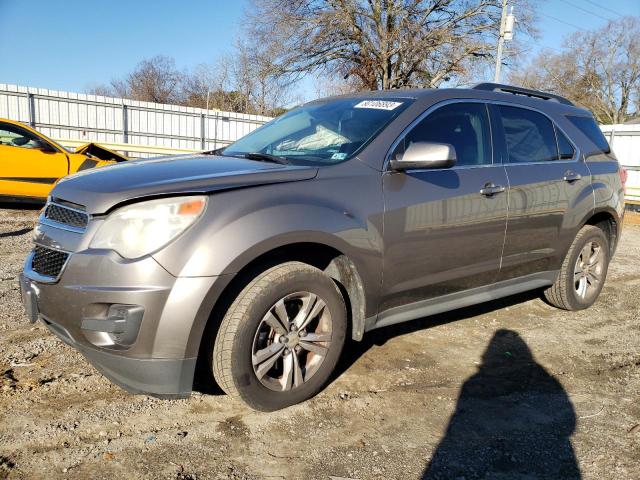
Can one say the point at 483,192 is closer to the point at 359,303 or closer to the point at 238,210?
the point at 359,303

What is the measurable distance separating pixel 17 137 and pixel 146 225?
755cm

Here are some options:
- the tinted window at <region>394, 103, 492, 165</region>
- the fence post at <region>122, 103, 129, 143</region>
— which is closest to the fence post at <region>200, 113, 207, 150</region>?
the fence post at <region>122, 103, 129, 143</region>

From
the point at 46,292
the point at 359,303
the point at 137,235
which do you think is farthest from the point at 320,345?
the point at 46,292

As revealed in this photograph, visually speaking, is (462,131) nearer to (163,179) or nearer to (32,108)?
(163,179)

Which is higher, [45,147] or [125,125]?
[125,125]

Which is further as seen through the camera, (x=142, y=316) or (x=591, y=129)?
(x=591, y=129)

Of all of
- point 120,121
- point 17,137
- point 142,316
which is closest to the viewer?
point 142,316

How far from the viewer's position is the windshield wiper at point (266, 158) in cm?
321

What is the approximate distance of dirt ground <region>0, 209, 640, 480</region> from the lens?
239 cm

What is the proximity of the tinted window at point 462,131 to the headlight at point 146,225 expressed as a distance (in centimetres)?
162

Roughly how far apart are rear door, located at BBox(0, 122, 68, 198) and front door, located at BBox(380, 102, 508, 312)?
7377 millimetres

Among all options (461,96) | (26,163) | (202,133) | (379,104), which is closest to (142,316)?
(379,104)

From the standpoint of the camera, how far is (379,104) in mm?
3633

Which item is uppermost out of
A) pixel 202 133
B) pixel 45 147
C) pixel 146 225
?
pixel 202 133
